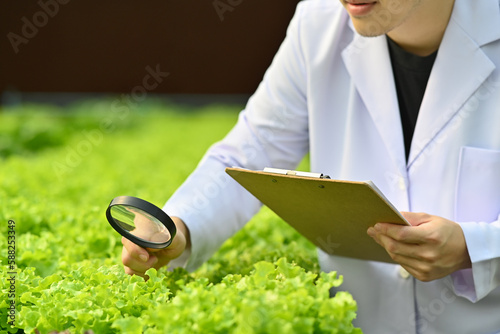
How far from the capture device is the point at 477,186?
1983mm

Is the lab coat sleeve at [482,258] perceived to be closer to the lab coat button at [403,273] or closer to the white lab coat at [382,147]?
the white lab coat at [382,147]

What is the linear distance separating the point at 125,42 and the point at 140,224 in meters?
10.2

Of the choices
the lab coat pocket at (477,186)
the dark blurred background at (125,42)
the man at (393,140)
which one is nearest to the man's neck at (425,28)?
the man at (393,140)

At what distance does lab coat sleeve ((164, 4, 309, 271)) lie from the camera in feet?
6.99

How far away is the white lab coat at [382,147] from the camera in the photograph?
198cm

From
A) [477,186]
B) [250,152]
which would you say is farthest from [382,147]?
[250,152]

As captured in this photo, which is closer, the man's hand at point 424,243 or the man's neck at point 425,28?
the man's hand at point 424,243

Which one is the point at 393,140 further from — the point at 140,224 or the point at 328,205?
the point at 140,224

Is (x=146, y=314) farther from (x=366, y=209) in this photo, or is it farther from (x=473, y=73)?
(x=473, y=73)

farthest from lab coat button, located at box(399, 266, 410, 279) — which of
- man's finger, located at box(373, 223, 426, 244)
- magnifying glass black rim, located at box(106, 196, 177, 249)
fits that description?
magnifying glass black rim, located at box(106, 196, 177, 249)

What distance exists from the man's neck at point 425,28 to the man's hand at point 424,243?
2.17 ft

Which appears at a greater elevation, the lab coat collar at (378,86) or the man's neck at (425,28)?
the man's neck at (425,28)

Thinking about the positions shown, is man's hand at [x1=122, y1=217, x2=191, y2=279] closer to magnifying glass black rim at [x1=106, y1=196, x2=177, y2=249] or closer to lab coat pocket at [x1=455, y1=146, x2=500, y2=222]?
magnifying glass black rim at [x1=106, y1=196, x2=177, y2=249]

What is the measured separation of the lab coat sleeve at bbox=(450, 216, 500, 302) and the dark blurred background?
9753 mm
